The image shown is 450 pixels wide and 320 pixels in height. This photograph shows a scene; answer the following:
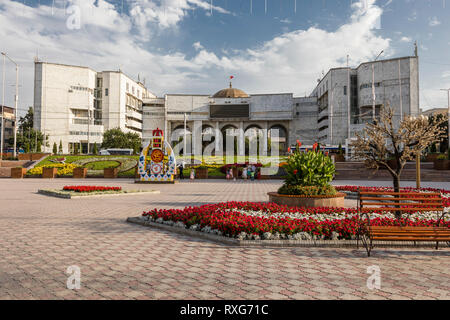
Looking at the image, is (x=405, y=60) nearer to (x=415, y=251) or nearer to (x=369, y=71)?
(x=369, y=71)

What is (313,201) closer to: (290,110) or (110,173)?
(110,173)

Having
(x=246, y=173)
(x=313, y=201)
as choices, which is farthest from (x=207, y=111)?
(x=313, y=201)

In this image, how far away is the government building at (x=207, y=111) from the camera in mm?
68562

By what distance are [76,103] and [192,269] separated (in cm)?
7957

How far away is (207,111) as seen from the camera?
75938 mm

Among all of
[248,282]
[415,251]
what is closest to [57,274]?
[248,282]

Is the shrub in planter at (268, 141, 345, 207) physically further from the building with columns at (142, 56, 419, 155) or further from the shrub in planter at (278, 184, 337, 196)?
the building with columns at (142, 56, 419, 155)

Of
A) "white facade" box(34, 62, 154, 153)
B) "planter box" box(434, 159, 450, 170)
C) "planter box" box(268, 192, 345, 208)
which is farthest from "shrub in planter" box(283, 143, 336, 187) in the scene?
"white facade" box(34, 62, 154, 153)

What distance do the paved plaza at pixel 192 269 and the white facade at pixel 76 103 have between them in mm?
68911

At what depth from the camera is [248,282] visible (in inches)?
150

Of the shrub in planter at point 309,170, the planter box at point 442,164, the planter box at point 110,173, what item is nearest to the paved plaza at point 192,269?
the shrub in planter at point 309,170

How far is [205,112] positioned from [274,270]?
Result: 7318 centimetres

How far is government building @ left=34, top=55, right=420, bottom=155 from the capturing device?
68562 millimetres

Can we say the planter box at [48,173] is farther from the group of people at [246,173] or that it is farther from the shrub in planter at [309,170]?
the shrub in planter at [309,170]
